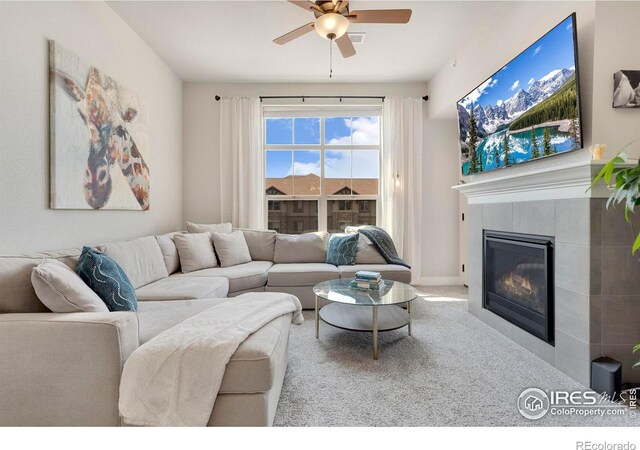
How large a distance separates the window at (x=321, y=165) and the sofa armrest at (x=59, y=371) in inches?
125

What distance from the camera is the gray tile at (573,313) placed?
1.71m

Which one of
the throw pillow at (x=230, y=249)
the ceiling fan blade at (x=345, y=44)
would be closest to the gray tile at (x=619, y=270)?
the ceiling fan blade at (x=345, y=44)

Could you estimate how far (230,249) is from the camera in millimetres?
3385

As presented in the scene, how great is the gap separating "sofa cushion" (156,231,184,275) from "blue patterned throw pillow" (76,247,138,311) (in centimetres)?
121

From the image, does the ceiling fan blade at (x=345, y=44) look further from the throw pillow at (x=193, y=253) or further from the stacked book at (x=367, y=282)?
the throw pillow at (x=193, y=253)

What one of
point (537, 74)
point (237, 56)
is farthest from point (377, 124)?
point (537, 74)

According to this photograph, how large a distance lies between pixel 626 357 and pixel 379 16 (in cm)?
260

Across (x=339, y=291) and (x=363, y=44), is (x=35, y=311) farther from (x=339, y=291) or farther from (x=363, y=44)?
(x=363, y=44)

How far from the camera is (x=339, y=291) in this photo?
236cm

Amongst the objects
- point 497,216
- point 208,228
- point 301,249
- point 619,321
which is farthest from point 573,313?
point 208,228

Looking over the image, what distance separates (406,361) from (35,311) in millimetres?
2067

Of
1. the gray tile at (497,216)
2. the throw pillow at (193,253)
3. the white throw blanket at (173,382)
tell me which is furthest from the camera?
the throw pillow at (193,253)

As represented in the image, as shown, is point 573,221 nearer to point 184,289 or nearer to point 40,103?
point 184,289
